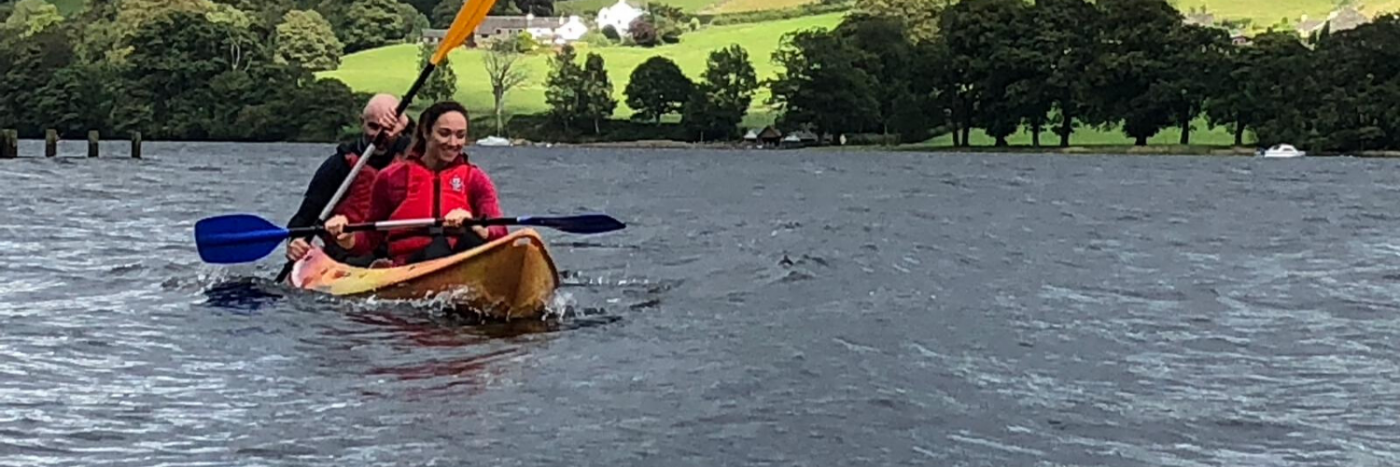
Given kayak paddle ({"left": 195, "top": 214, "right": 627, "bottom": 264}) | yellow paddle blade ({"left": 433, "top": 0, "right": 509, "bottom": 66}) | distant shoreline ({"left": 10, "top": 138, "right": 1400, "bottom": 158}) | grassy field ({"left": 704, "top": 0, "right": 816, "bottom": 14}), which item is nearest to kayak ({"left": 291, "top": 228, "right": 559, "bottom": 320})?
kayak paddle ({"left": 195, "top": 214, "right": 627, "bottom": 264})

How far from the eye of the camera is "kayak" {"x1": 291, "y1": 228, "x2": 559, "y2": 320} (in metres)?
14.5

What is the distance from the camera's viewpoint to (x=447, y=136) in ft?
48.3

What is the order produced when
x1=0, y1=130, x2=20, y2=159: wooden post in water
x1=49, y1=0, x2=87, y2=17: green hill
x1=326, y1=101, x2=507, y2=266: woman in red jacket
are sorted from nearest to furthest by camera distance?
1. x1=326, y1=101, x2=507, y2=266: woman in red jacket
2. x1=0, y1=130, x2=20, y2=159: wooden post in water
3. x1=49, y1=0, x2=87, y2=17: green hill

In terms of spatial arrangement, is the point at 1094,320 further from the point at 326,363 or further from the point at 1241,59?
the point at 1241,59

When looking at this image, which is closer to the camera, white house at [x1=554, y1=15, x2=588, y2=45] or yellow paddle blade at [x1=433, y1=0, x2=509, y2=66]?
yellow paddle blade at [x1=433, y1=0, x2=509, y2=66]

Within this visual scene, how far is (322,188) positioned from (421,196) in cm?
177

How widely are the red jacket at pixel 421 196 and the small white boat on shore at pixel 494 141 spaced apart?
309 feet

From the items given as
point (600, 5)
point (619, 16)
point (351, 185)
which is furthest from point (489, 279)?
point (600, 5)

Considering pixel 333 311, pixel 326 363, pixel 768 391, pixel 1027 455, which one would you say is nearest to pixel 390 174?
pixel 333 311

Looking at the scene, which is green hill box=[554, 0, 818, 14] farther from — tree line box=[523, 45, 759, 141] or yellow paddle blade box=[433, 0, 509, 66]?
yellow paddle blade box=[433, 0, 509, 66]

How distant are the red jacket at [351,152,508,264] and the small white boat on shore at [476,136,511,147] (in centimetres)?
9417

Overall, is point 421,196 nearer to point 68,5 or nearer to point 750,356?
point 750,356

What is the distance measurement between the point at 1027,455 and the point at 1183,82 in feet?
291

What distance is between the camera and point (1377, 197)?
138 feet
